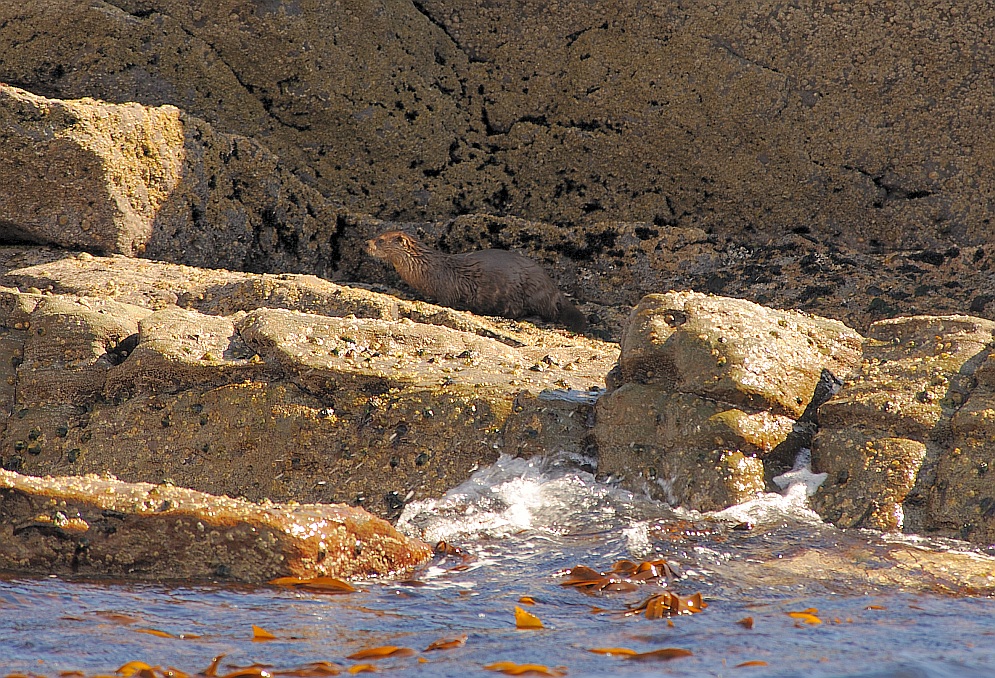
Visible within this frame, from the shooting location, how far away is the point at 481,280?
711cm

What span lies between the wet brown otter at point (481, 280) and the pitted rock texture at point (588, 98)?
1.63ft

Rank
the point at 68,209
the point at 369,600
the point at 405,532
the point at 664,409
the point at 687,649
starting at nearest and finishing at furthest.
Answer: the point at 687,649 → the point at 369,600 → the point at 405,532 → the point at 664,409 → the point at 68,209

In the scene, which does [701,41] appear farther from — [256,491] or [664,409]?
[256,491]

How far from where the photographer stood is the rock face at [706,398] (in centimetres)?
449

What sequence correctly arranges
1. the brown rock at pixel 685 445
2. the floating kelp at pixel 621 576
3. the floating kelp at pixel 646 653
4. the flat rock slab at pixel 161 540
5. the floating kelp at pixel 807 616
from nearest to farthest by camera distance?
the floating kelp at pixel 646 653, the floating kelp at pixel 807 616, the floating kelp at pixel 621 576, the flat rock slab at pixel 161 540, the brown rock at pixel 685 445

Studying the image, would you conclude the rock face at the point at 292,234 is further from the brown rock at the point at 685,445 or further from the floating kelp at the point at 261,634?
the floating kelp at the point at 261,634

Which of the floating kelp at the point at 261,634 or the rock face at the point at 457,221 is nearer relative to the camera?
the floating kelp at the point at 261,634

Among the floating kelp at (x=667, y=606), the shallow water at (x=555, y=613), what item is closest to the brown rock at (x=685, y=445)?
the shallow water at (x=555, y=613)

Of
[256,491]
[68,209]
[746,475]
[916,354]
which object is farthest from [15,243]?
[916,354]

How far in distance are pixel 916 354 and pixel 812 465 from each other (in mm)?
804

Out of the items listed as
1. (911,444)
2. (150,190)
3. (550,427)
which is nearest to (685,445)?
(550,427)

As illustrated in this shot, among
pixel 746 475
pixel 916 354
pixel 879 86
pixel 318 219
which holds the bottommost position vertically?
pixel 746 475

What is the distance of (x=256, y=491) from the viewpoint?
4.66m

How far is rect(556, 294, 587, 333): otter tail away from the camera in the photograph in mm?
6906
